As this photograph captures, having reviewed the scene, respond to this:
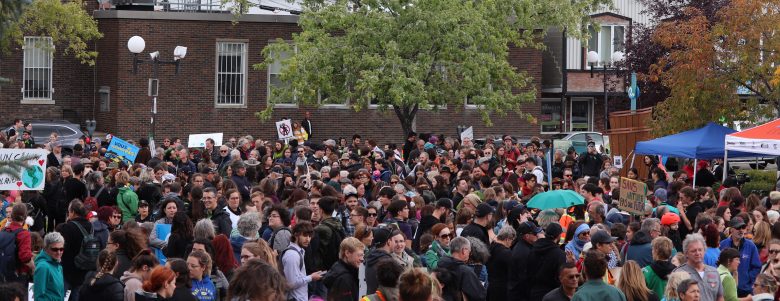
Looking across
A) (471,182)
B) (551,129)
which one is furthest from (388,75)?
(551,129)

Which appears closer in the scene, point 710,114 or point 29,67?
point 710,114

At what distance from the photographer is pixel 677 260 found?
1169 cm

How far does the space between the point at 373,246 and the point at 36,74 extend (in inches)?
1188

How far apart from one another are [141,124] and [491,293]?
90.6ft

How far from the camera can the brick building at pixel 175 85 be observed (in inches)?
1531

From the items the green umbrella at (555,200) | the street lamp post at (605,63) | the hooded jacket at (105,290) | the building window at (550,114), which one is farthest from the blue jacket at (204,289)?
the building window at (550,114)

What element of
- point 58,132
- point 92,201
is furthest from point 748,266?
point 58,132

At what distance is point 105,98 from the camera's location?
132 feet

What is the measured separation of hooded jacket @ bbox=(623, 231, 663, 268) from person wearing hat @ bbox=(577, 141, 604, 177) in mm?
14202

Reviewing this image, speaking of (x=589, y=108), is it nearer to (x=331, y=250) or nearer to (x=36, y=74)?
(x=36, y=74)

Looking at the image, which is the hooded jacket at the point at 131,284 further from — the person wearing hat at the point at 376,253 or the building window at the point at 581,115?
the building window at the point at 581,115

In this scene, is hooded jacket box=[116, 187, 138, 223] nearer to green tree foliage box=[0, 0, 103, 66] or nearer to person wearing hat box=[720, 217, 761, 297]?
person wearing hat box=[720, 217, 761, 297]

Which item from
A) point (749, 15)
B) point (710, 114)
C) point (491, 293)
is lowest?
point (491, 293)

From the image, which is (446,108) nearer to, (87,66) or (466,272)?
(87,66)
